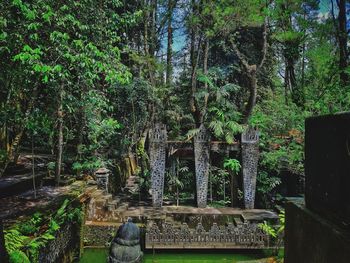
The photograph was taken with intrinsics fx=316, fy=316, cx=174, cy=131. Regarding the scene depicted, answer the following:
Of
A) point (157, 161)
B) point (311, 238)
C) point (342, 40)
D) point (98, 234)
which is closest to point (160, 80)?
point (157, 161)

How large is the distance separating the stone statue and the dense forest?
3.11m

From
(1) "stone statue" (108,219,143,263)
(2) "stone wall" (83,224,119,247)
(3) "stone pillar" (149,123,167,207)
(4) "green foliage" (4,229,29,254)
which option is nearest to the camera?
(4) "green foliage" (4,229,29,254)

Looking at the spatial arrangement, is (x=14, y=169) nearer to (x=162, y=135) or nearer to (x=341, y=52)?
(x=162, y=135)

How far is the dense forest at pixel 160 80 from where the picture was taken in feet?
20.8

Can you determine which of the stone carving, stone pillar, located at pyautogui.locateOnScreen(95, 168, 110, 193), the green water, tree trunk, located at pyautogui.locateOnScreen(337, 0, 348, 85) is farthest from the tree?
tree trunk, located at pyautogui.locateOnScreen(337, 0, 348, 85)

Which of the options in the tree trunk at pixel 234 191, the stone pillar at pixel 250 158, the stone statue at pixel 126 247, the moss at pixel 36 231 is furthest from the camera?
the tree trunk at pixel 234 191

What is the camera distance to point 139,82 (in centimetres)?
1317

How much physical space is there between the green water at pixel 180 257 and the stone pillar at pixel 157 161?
2591 millimetres

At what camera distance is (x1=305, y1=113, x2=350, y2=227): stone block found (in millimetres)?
900

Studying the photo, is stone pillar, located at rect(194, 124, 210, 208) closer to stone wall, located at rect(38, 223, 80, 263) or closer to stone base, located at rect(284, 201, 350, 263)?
stone wall, located at rect(38, 223, 80, 263)

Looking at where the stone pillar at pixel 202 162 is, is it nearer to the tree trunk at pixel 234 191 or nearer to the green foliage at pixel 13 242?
the tree trunk at pixel 234 191

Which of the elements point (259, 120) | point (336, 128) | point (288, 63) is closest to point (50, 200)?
point (259, 120)

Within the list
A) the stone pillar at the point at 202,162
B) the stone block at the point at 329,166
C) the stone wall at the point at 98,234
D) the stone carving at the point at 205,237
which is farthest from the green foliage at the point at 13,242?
the stone pillar at the point at 202,162

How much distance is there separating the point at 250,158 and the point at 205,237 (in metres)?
3.80
